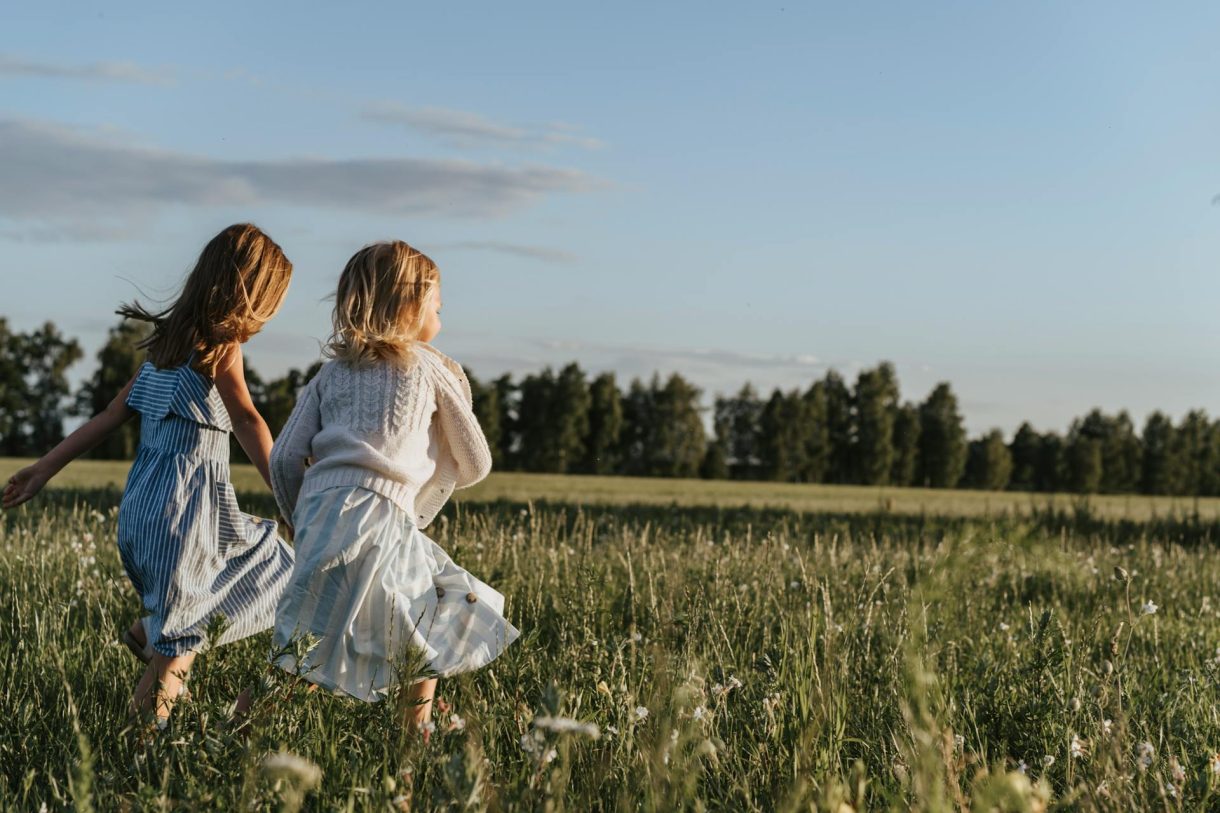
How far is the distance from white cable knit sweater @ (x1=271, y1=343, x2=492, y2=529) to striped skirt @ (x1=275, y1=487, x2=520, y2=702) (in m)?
0.08

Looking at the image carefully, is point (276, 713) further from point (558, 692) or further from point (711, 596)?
point (711, 596)

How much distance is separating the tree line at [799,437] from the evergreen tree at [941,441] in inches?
3.4

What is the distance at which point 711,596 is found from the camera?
5391 mm

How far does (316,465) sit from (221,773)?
1.35 meters

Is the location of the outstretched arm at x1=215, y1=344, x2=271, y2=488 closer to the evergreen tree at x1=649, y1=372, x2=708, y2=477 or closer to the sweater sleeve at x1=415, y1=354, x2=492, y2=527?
the sweater sleeve at x1=415, y1=354, x2=492, y2=527

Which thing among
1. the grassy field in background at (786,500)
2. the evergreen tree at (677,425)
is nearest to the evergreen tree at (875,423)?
the evergreen tree at (677,425)

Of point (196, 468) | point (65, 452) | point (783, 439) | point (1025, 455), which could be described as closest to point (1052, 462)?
point (1025, 455)

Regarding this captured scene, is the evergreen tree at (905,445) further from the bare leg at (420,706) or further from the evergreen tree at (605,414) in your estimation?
the bare leg at (420,706)

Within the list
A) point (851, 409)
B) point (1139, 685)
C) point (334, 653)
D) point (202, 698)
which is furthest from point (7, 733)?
point (851, 409)

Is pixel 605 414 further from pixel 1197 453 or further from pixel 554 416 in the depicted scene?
pixel 1197 453

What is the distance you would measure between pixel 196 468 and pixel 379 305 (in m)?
0.89

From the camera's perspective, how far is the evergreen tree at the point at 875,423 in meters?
86.0

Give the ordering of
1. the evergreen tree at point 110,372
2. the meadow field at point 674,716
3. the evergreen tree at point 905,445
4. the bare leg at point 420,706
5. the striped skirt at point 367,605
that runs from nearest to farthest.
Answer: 1. the meadow field at point 674,716
2. the bare leg at point 420,706
3. the striped skirt at point 367,605
4. the evergreen tree at point 110,372
5. the evergreen tree at point 905,445

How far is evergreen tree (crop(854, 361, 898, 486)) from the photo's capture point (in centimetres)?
8600
